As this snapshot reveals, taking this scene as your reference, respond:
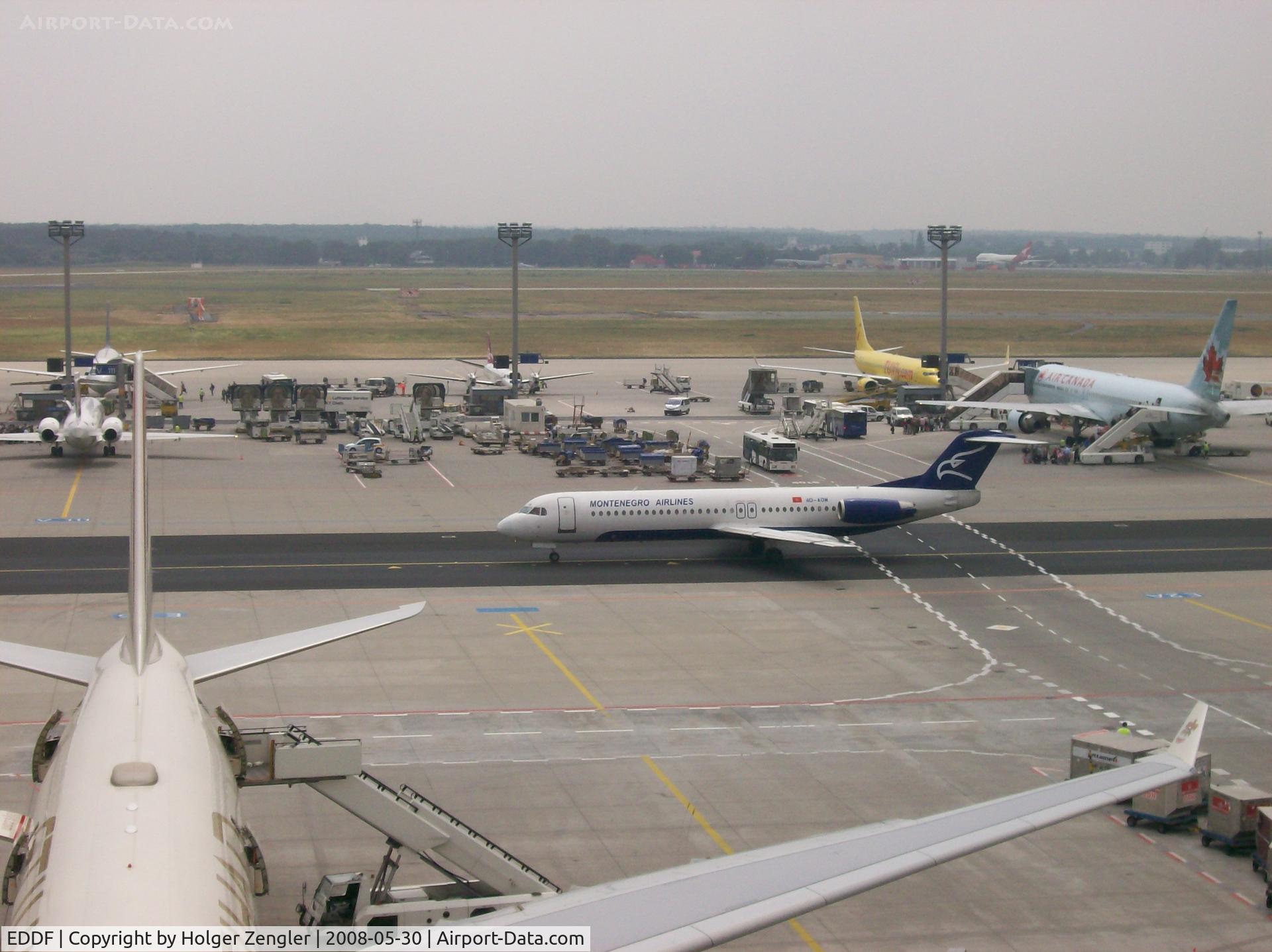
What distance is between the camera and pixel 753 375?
119 metres

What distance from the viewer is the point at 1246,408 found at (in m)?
93.6

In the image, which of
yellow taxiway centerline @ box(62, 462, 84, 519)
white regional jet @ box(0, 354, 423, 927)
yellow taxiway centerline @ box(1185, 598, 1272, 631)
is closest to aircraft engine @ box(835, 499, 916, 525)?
yellow taxiway centerline @ box(1185, 598, 1272, 631)

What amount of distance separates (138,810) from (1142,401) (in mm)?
86390

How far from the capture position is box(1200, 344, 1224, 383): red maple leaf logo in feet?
290

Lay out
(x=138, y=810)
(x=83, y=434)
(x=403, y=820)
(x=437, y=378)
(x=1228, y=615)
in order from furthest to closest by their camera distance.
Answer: (x=437, y=378) → (x=83, y=434) → (x=1228, y=615) → (x=403, y=820) → (x=138, y=810)

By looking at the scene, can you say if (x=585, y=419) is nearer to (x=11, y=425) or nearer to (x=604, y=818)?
(x=11, y=425)

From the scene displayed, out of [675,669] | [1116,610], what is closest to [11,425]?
[675,669]

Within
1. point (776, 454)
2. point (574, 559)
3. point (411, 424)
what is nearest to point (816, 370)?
point (411, 424)

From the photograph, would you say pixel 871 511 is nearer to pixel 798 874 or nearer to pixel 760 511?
pixel 760 511

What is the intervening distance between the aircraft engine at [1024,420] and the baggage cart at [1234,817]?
71.5m

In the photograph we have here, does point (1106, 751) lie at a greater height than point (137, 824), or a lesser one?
lesser

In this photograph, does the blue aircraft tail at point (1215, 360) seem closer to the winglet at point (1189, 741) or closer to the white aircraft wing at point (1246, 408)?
the white aircraft wing at point (1246, 408)

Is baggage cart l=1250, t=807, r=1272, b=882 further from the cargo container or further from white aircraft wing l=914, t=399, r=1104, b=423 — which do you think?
white aircraft wing l=914, t=399, r=1104, b=423

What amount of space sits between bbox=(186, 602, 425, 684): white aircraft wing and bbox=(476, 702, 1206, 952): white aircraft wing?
9669 millimetres
